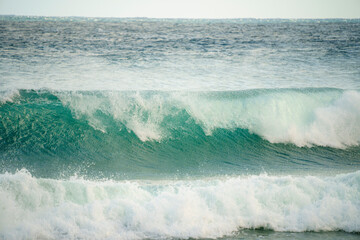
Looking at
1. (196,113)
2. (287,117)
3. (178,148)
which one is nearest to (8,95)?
(178,148)

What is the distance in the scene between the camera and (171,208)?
4098 millimetres

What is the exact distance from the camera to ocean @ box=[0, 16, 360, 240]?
402 cm

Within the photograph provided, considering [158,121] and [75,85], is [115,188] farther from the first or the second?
[75,85]

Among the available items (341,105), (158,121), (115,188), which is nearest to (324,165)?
(341,105)

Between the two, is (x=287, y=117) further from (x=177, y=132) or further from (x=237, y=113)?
(x=177, y=132)

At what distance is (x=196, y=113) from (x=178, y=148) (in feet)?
3.64

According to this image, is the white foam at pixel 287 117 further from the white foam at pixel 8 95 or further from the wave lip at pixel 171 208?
the white foam at pixel 8 95

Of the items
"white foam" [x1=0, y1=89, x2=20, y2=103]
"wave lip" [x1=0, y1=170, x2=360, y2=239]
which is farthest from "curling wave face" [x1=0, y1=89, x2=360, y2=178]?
"wave lip" [x1=0, y1=170, x2=360, y2=239]

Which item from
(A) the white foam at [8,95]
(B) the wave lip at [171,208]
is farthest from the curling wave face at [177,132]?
(B) the wave lip at [171,208]

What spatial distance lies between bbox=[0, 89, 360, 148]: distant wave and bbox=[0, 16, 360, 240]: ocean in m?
0.03

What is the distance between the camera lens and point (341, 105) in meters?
8.21

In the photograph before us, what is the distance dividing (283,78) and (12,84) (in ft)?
26.6

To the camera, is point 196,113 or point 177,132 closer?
point 177,132

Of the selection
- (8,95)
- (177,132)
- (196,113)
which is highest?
(8,95)
